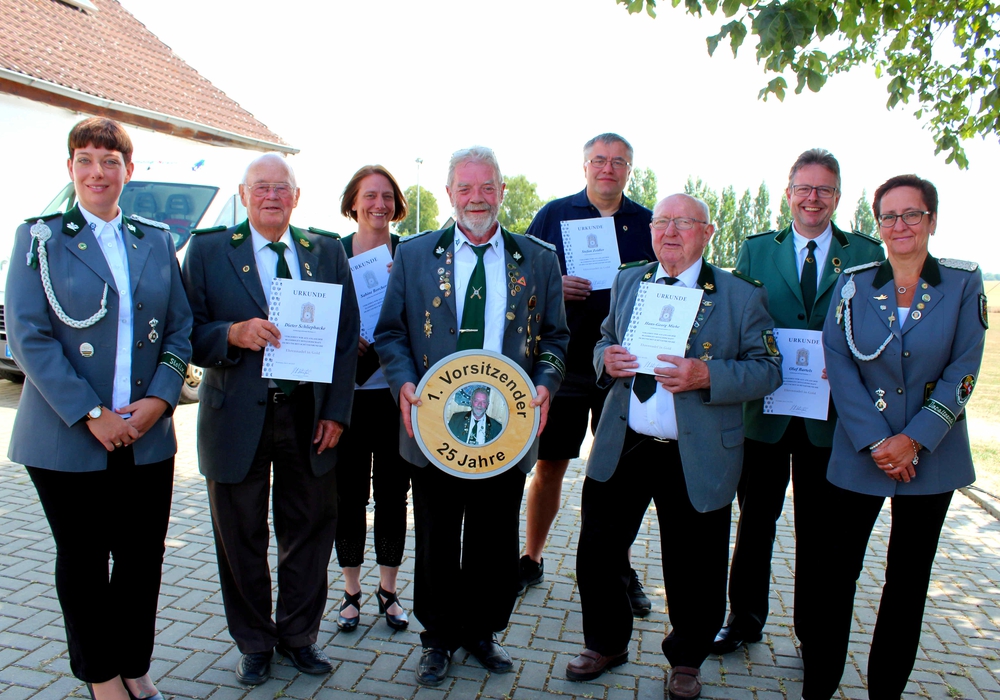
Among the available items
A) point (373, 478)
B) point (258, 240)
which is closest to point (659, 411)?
point (373, 478)

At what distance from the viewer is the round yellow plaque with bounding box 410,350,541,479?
11.3 feet

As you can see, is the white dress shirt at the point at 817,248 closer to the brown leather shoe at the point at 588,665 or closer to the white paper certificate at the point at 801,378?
the white paper certificate at the point at 801,378

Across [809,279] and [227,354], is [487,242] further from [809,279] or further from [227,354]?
[809,279]

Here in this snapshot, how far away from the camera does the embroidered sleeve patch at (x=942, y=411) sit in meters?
3.08

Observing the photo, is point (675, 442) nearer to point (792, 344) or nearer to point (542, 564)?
point (792, 344)

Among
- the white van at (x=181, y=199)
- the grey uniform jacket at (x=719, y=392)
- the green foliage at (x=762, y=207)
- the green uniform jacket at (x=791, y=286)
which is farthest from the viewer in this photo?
the green foliage at (x=762, y=207)

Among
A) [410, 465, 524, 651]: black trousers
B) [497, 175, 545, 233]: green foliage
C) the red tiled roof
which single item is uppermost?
[497, 175, 545, 233]: green foliage

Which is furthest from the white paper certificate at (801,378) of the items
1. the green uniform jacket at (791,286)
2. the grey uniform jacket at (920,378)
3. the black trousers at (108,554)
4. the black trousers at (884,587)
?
the black trousers at (108,554)

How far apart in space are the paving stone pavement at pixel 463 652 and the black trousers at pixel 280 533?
0.65 ft

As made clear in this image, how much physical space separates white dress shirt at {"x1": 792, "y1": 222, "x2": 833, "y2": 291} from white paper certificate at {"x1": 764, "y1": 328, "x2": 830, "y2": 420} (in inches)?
13.9

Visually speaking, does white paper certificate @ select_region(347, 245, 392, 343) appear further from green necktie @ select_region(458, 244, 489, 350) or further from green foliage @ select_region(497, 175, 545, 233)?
green foliage @ select_region(497, 175, 545, 233)

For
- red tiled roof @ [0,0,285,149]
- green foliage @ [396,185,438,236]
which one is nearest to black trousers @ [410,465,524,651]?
red tiled roof @ [0,0,285,149]

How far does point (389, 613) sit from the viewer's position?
423 cm

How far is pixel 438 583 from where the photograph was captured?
12.3ft
